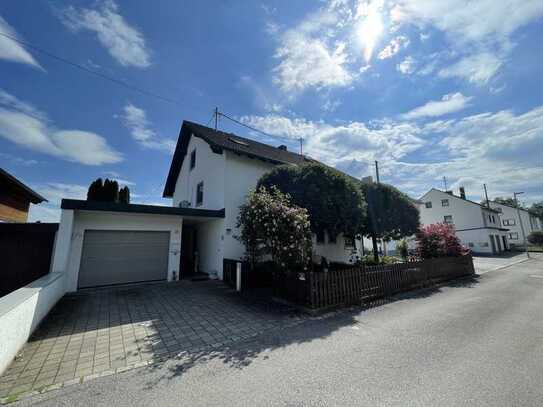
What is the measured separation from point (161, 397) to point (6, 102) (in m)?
10.5

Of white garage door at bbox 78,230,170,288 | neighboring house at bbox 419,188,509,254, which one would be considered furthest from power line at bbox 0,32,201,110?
neighboring house at bbox 419,188,509,254

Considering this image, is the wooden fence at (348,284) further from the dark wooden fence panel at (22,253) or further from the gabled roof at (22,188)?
the gabled roof at (22,188)

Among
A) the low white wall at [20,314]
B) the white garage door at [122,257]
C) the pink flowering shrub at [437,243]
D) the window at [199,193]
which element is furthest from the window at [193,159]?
the pink flowering shrub at [437,243]

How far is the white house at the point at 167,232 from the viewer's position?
804 centimetres

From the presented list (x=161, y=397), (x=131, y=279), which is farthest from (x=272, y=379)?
(x=131, y=279)

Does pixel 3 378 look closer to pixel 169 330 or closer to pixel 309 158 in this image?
pixel 169 330

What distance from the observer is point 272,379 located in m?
3.05

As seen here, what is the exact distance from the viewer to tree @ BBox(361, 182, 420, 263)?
470 inches

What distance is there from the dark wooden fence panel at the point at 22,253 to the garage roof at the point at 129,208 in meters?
1.47

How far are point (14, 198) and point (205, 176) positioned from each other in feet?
30.4

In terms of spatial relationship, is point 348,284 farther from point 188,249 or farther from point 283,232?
point 188,249

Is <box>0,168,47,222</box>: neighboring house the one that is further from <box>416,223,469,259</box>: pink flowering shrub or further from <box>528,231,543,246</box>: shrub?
<box>528,231,543,246</box>: shrub

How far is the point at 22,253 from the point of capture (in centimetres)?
788

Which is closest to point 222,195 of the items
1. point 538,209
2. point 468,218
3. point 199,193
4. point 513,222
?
point 199,193
